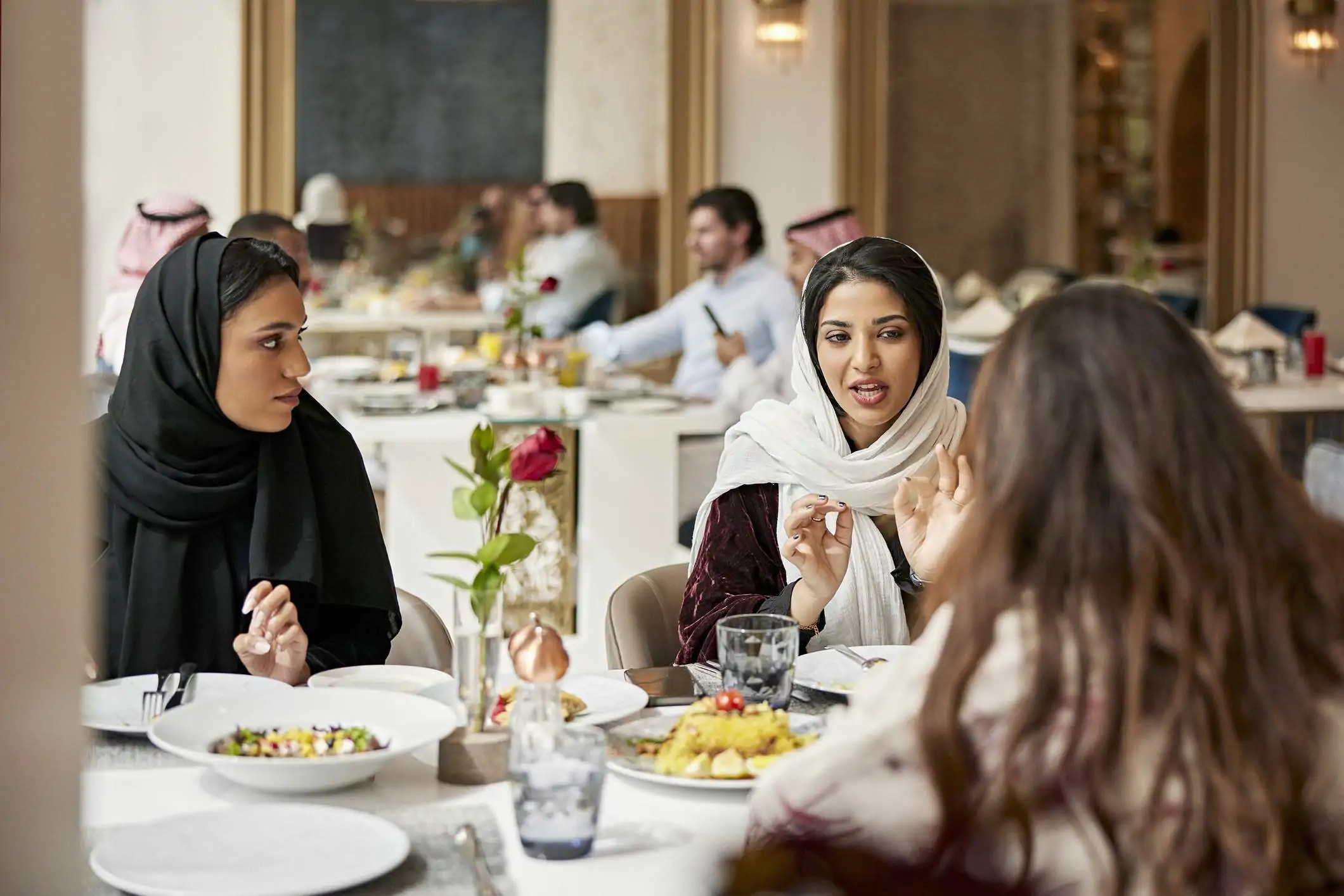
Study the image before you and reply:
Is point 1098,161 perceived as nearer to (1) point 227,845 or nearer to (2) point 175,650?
(2) point 175,650

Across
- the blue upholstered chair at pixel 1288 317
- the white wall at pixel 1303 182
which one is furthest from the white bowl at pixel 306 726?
the white wall at pixel 1303 182

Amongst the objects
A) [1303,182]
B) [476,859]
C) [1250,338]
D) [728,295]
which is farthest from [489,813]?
[1303,182]

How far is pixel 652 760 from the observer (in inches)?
67.4

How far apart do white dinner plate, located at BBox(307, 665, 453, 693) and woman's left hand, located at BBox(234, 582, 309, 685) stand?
6cm

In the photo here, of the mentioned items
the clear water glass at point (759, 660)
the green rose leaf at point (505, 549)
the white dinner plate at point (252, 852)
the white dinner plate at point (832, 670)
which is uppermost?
the green rose leaf at point (505, 549)

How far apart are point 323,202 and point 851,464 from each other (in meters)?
6.44

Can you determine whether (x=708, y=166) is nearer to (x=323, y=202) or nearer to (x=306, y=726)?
(x=323, y=202)

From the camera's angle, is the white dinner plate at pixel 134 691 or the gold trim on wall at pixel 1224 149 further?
the gold trim on wall at pixel 1224 149

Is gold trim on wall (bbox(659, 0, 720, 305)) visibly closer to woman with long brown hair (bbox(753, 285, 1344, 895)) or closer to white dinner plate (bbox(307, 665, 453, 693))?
white dinner plate (bbox(307, 665, 453, 693))

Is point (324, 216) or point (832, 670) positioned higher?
point (324, 216)

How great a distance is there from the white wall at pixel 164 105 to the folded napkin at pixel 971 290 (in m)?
3.63

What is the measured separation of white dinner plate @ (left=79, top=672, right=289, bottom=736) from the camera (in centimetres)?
185

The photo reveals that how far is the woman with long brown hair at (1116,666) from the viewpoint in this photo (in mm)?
1166

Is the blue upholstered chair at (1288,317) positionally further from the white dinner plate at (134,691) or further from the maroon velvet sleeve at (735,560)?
the white dinner plate at (134,691)
